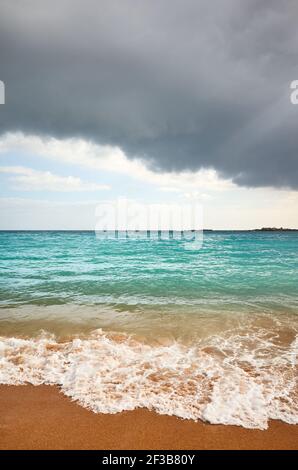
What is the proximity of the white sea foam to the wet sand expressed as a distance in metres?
0.16

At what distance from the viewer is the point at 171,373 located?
476 centimetres

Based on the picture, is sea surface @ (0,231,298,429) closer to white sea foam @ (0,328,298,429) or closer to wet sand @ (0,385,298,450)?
white sea foam @ (0,328,298,429)

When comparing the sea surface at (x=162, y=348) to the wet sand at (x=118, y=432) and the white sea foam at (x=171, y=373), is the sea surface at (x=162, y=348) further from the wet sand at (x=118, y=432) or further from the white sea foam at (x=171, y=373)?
the wet sand at (x=118, y=432)

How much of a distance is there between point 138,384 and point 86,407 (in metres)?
0.95

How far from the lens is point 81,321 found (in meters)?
7.75

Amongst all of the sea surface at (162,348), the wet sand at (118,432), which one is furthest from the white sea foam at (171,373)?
the wet sand at (118,432)

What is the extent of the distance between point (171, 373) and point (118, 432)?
1.71 meters

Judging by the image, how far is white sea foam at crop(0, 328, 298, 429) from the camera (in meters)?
3.77

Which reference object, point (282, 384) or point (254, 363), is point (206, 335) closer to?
point (254, 363)

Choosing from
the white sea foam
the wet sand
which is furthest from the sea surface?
the wet sand
